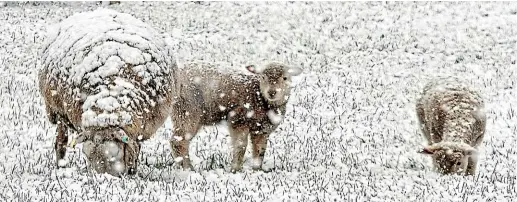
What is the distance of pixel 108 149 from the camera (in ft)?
19.2

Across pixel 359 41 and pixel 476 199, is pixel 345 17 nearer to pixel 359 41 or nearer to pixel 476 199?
pixel 359 41

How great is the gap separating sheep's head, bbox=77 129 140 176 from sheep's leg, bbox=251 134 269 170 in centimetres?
256

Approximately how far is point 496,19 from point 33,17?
43.3 feet

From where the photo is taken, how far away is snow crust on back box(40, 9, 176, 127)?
20.5ft

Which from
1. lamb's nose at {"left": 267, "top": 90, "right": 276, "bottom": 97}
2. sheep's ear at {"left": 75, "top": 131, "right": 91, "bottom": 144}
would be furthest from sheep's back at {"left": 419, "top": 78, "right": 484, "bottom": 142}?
sheep's ear at {"left": 75, "top": 131, "right": 91, "bottom": 144}

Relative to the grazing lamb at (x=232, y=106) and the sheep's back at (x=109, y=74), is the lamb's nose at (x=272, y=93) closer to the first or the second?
the grazing lamb at (x=232, y=106)

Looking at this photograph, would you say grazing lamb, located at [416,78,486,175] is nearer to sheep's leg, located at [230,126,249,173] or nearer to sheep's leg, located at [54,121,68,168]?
sheep's leg, located at [230,126,249,173]

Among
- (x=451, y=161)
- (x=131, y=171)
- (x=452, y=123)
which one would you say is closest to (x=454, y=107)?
(x=452, y=123)

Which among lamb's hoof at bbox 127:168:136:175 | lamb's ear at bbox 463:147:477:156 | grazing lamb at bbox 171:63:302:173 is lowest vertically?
lamb's hoof at bbox 127:168:136:175

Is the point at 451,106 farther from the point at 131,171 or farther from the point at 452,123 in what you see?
the point at 131,171

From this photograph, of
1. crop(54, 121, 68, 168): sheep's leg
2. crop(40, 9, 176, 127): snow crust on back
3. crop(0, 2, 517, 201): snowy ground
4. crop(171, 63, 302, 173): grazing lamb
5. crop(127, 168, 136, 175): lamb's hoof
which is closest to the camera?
crop(40, 9, 176, 127): snow crust on back

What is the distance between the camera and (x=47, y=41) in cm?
825

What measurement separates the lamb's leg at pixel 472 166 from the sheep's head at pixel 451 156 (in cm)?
15

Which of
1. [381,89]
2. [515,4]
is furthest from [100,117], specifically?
[515,4]
